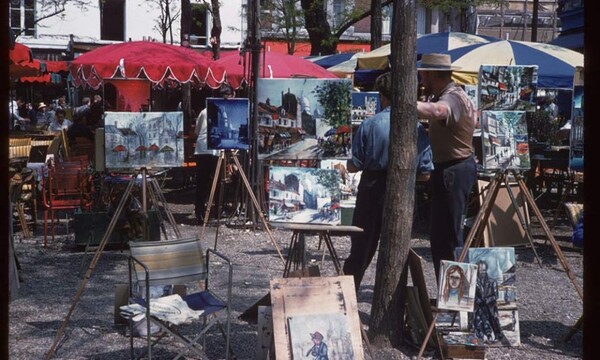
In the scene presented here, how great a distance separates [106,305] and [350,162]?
2.48 m

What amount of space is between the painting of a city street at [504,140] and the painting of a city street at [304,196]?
5.60 ft

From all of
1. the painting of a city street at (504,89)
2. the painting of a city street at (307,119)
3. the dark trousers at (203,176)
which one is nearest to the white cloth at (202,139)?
the dark trousers at (203,176)

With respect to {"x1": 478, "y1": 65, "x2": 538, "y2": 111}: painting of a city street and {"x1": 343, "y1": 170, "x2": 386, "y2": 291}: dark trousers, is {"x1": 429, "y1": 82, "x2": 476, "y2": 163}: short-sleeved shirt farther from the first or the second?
{"x1": 478, "y1": 65, "x2": 538, "y2": 111}: painting of a city street

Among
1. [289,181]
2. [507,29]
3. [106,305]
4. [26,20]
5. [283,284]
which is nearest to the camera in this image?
[283,284]

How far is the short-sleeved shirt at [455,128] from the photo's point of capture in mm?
6668

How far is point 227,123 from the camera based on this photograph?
9.80 m

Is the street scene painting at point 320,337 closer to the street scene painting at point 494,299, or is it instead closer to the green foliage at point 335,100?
the street scene painting at point 494,299

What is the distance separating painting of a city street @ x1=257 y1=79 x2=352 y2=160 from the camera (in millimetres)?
7391

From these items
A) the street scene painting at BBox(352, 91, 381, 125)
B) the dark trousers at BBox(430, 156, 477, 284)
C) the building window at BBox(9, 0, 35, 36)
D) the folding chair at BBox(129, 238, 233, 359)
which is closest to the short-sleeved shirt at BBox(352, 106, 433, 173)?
the dark trousers at BBox(430, 156, 477, 284)

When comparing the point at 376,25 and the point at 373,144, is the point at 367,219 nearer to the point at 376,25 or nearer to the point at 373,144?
the point at 373,144

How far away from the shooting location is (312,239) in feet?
35.5

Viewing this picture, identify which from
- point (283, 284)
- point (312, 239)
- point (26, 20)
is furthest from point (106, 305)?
point (26, 20)

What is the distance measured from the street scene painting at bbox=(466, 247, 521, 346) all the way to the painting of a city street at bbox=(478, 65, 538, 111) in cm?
182
